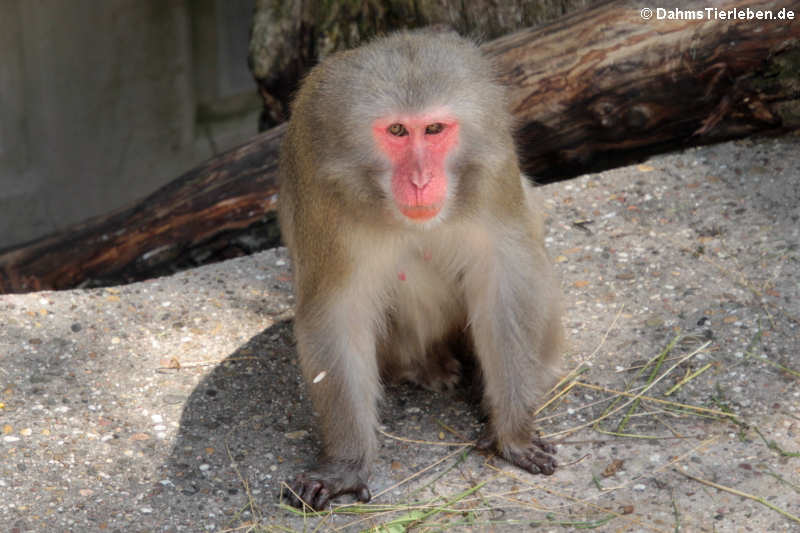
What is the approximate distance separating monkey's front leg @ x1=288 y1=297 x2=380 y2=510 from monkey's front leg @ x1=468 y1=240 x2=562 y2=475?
1.31ft

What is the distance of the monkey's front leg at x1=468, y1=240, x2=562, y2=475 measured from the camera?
136 inches

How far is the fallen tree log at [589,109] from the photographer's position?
469cm

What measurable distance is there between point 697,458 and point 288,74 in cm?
325

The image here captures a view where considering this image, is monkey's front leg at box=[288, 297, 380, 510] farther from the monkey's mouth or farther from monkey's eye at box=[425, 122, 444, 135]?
monkey's eye at box=[425, 122, 444, 135]

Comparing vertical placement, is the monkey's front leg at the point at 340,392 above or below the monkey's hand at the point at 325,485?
above

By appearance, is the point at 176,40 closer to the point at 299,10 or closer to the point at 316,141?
the point at 299,10

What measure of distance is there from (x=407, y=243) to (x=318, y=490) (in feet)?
2.84

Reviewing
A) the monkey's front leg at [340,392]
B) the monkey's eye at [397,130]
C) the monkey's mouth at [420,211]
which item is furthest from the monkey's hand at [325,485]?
the monkey's eye at [397,130]

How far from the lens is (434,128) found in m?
3.04

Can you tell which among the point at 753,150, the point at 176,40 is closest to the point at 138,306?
the point at 753,150

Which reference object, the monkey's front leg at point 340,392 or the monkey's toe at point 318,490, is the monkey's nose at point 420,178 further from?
the monkey's toe at point 318,490

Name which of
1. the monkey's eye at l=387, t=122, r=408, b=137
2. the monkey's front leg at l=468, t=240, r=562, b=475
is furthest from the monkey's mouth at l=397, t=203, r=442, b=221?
the monkey's front leg at l=468, t=240, r=562, b=475

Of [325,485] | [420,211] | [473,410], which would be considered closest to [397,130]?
[420,211]

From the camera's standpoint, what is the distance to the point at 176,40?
7938mm
